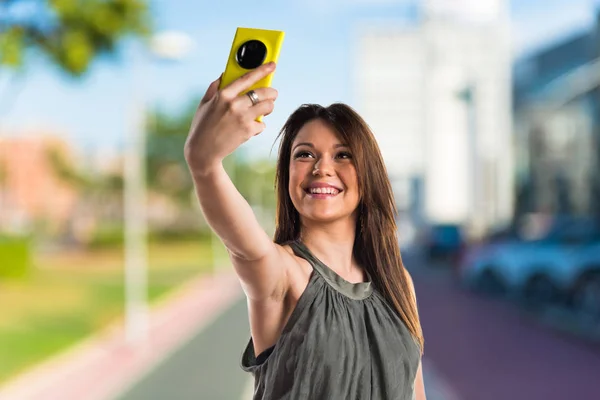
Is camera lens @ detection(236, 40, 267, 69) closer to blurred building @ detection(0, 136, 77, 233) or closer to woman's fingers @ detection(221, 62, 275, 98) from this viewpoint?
woman's fingers @ detection(221, 62, 275, 98)

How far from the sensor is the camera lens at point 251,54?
4.31ft

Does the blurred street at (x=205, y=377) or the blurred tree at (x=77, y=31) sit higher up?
the blurred tree at (x=77, y=31)

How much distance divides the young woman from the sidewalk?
7.63 m

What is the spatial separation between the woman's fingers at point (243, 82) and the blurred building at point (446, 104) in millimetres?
42400

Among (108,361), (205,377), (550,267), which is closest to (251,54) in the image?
(205,377)

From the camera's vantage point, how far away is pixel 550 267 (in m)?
14.8

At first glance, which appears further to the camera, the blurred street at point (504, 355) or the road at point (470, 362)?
the blurred street at point (504, 355)

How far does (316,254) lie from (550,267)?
45.6ft

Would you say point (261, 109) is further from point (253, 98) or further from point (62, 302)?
point (62, 302)

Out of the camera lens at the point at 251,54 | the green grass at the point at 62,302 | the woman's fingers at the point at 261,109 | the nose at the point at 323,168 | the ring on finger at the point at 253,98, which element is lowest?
the green grass at the point at 62,302

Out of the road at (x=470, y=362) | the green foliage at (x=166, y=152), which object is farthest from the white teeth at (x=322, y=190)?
the green foliage at (x=166, y=152)

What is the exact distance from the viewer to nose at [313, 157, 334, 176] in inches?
63.4

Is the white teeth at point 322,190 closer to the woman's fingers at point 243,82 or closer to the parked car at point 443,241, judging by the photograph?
the woman's fingers at point 243,82

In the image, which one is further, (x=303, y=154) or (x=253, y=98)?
(x=303, y=154)
